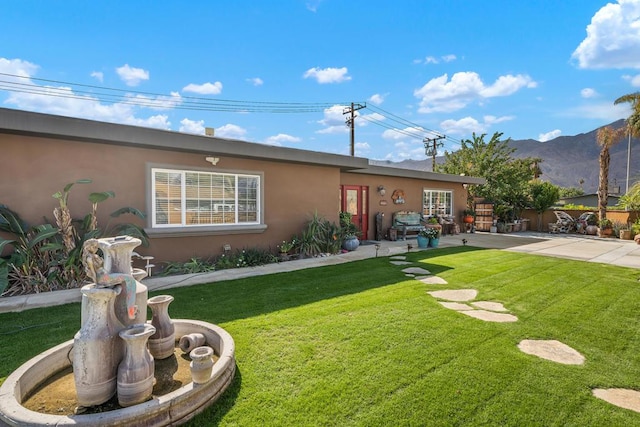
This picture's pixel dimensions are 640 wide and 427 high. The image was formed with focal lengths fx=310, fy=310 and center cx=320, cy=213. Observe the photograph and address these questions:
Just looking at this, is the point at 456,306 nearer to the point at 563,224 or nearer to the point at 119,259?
the point at 119,259

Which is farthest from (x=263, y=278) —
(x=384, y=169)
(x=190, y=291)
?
(x=384, y=169)

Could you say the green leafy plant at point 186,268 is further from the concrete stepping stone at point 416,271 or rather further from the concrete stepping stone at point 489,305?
the concrete stepping stone at point 489,305

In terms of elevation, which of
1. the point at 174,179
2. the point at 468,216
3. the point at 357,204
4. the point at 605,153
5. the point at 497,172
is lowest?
the point at 468,216

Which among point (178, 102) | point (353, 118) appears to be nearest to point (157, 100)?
point (178, 102)

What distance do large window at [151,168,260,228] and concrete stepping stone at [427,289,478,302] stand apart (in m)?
4.52

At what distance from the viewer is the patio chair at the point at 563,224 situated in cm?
1470

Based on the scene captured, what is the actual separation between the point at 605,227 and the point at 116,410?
17.5 metres

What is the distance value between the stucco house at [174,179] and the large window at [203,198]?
0.8 inches

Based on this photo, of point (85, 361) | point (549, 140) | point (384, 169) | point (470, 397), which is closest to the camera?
point (85, 361)

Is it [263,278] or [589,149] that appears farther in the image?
[589,149]

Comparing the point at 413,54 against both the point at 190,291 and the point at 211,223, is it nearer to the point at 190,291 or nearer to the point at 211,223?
the point at 211,223

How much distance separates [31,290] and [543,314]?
7.47 m

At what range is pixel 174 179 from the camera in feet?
21.3

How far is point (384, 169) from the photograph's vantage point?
10.9 meters
